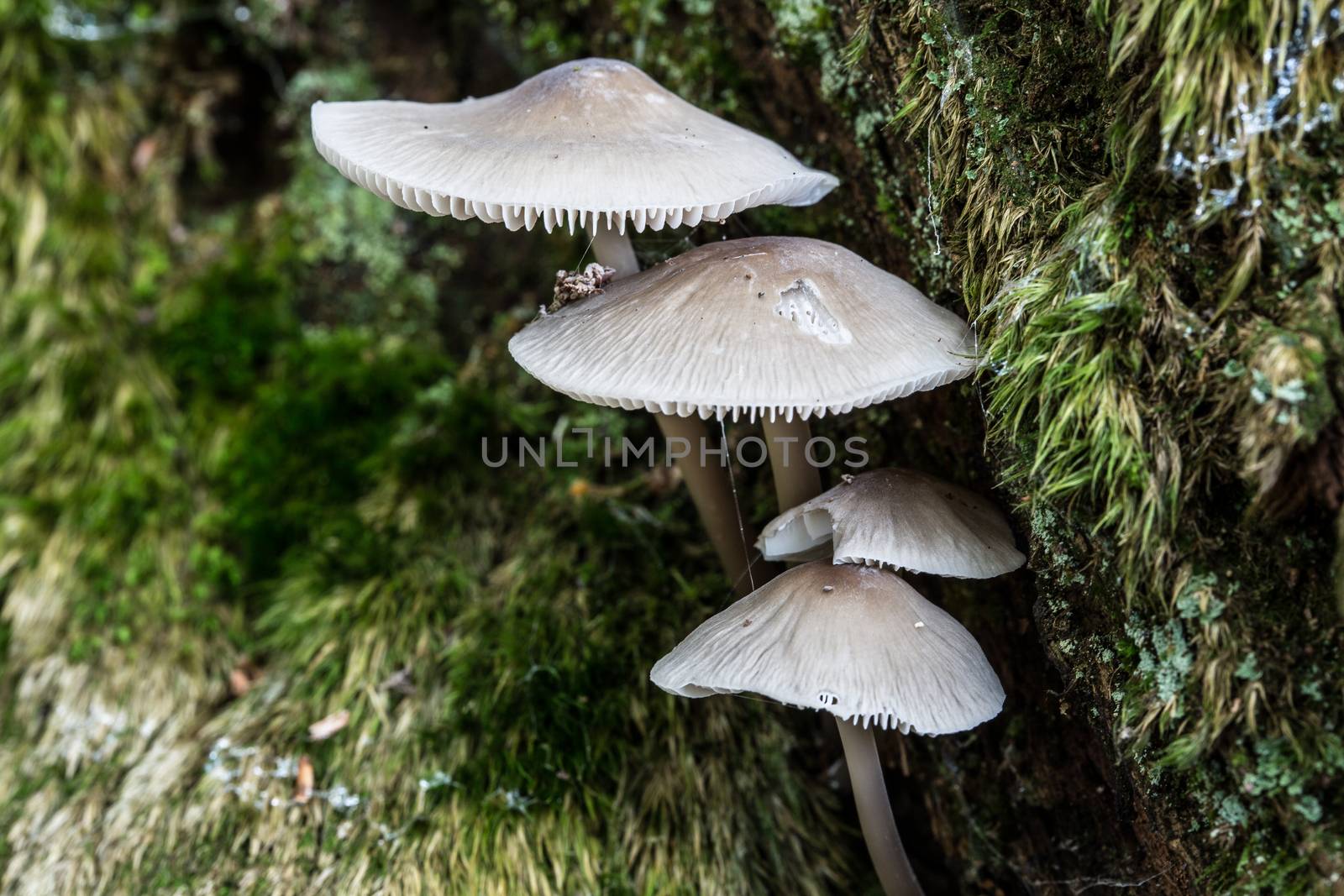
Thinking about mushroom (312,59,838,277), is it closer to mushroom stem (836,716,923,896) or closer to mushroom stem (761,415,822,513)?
mushroom stem (761,415,822,513)

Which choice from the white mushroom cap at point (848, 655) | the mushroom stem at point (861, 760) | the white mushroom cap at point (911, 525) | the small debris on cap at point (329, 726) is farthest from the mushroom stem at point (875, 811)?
the small debris on cap at point (329, 726)

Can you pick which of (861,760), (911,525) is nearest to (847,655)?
(911,525)

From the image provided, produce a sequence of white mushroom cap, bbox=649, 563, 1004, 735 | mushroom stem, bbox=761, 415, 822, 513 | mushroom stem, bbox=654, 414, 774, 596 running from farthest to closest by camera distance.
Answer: mushroom stem, bbox=654, 414, 774, 596 < mushroom stem, bbox=761, 415, 822, 513 < white mushroom cap, bbox=649, 563, 1004, 735

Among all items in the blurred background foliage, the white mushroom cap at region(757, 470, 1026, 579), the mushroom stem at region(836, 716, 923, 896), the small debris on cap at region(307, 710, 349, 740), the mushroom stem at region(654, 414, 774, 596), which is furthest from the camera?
the small debris on cap at region(307, 710, 349, 740)

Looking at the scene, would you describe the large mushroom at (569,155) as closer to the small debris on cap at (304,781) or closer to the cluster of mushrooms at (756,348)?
the cluster of mushrooms at (756,348)

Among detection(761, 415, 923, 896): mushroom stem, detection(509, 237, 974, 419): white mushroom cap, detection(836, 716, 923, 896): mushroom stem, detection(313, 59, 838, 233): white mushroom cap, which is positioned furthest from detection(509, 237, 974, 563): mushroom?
detection(836, 716, 923, 896): mushroom stem
